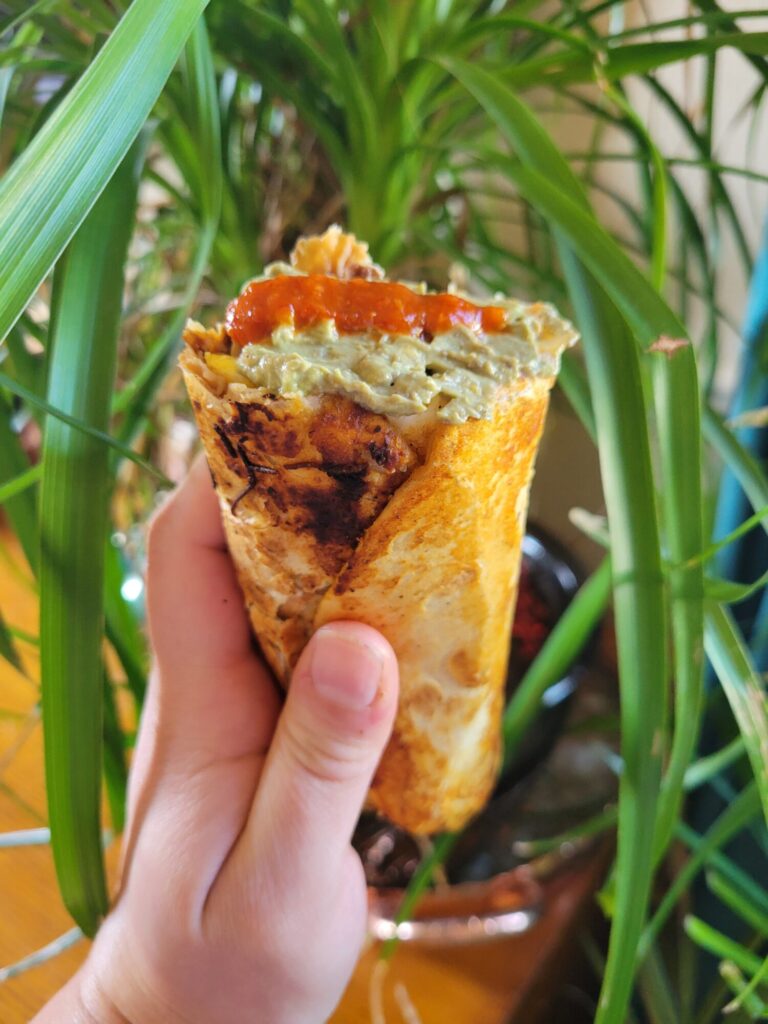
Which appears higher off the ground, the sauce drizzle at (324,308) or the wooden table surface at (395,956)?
the sauce drizzle at (324,308)

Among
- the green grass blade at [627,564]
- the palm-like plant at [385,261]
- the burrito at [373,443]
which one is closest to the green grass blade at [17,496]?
the palm-like plant at [385,261]

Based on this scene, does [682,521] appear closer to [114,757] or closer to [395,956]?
[114,757]

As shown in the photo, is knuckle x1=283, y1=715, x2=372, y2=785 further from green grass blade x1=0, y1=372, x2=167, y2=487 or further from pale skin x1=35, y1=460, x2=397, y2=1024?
green grass blade x1=0, y1=372, x2=167, y2=487

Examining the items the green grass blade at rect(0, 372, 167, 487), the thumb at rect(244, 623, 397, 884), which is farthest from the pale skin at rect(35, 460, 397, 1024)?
the green grass blade at rect(0, 372, 167, 487)

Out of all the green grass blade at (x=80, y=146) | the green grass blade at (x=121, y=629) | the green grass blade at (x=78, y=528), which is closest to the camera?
the green grass blade at (x=80, y=146)

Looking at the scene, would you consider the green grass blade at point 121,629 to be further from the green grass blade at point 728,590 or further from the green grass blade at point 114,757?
the green grass blade at point 728,590

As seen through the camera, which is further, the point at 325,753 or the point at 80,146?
the point at 325,753

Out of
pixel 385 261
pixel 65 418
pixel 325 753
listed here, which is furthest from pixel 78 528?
pixel 385 261
